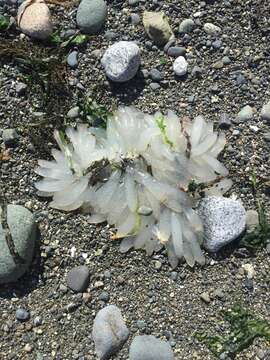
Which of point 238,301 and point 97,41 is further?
point 97,41

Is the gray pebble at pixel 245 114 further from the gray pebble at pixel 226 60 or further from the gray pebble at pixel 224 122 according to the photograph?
the gray pebble at pixel 226 60

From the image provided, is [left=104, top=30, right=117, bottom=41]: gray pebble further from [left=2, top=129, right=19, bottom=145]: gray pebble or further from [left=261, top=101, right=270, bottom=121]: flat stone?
[left=261, top=101, right=270, bottom=121]: flat stone

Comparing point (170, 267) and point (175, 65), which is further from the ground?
point (175, 65)

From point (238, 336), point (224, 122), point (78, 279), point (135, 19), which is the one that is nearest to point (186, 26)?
point (135, 19)

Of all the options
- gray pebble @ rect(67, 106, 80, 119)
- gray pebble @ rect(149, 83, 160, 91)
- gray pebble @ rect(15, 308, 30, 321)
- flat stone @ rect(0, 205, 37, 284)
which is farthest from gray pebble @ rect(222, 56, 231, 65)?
gray pebble @ rect(15, 308, 30, 321)

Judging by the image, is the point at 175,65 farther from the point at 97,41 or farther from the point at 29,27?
Answer: the point at 29,27

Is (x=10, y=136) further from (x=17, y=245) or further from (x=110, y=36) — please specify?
(x=110, y=36)

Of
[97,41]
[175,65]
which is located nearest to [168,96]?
[175,65]
